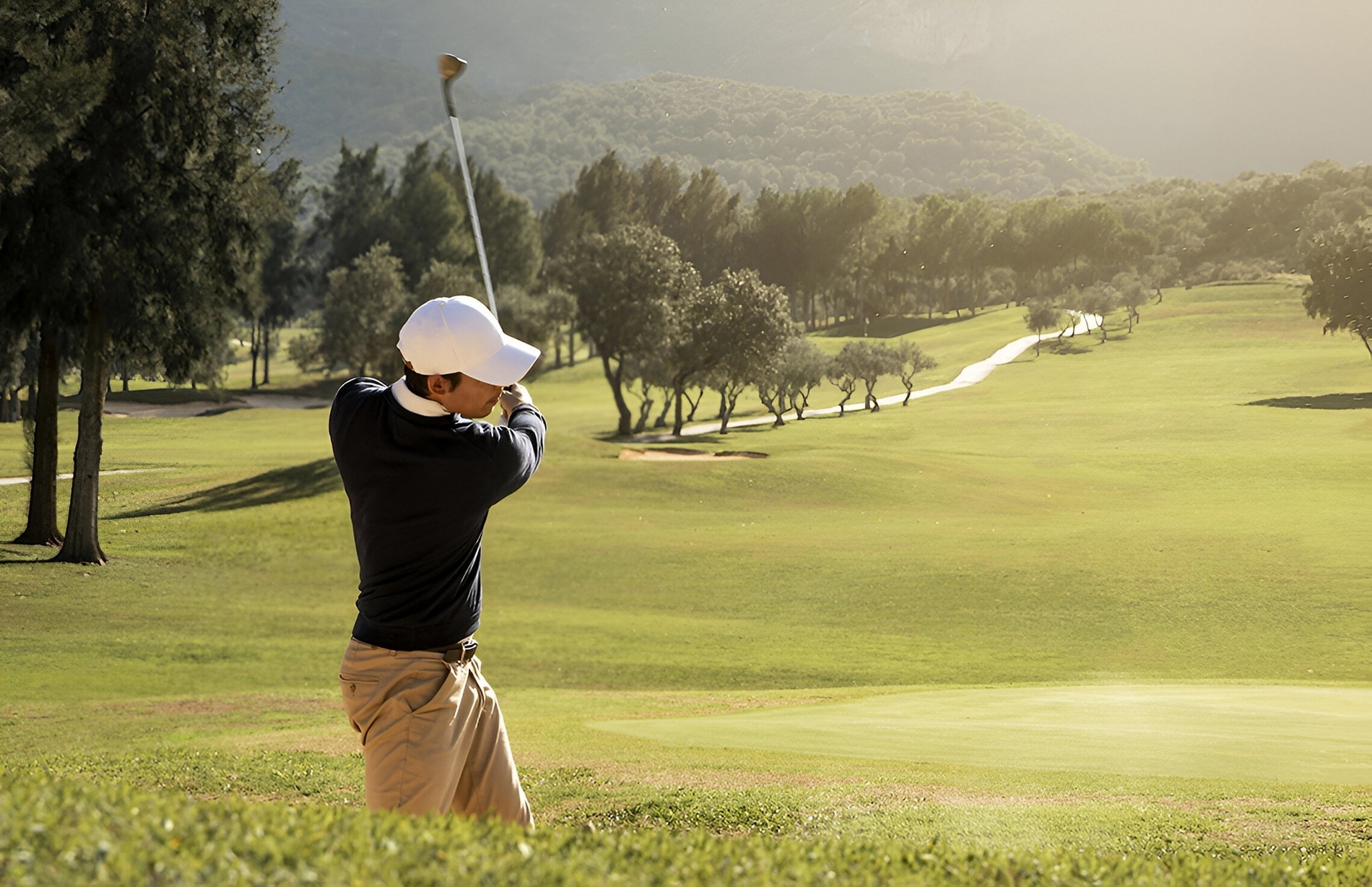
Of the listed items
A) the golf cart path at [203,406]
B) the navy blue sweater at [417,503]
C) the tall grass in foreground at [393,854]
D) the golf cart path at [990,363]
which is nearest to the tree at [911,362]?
the golf cart path at [990,363]

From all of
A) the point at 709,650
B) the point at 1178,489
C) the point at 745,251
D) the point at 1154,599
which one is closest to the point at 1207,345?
the point at 1178,489

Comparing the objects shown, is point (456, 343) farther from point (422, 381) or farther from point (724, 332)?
point (724, 332)

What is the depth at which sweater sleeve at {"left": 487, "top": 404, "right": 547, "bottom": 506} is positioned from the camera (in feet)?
14.4

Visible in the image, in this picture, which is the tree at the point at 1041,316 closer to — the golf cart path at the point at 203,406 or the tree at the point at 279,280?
the golf cart path at the point at 203,406

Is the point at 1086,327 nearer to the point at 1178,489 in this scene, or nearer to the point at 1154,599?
the point at 1178,489

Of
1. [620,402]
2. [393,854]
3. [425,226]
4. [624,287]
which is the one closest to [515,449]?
[393,854]

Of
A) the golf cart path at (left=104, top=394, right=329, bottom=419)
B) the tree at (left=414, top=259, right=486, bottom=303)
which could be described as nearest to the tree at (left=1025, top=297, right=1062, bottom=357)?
the tree at (left=414, top=259, right=486, bottom=303)

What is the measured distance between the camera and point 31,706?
1520 cm

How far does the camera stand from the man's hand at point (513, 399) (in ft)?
15.8

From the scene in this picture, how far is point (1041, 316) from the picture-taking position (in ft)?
154

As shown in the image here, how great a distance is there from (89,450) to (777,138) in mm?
61187

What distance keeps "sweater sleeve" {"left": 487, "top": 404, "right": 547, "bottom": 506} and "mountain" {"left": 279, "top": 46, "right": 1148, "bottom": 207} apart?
58.8 metres

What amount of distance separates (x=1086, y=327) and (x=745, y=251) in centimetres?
3241

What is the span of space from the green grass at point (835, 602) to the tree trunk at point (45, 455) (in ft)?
3.10
